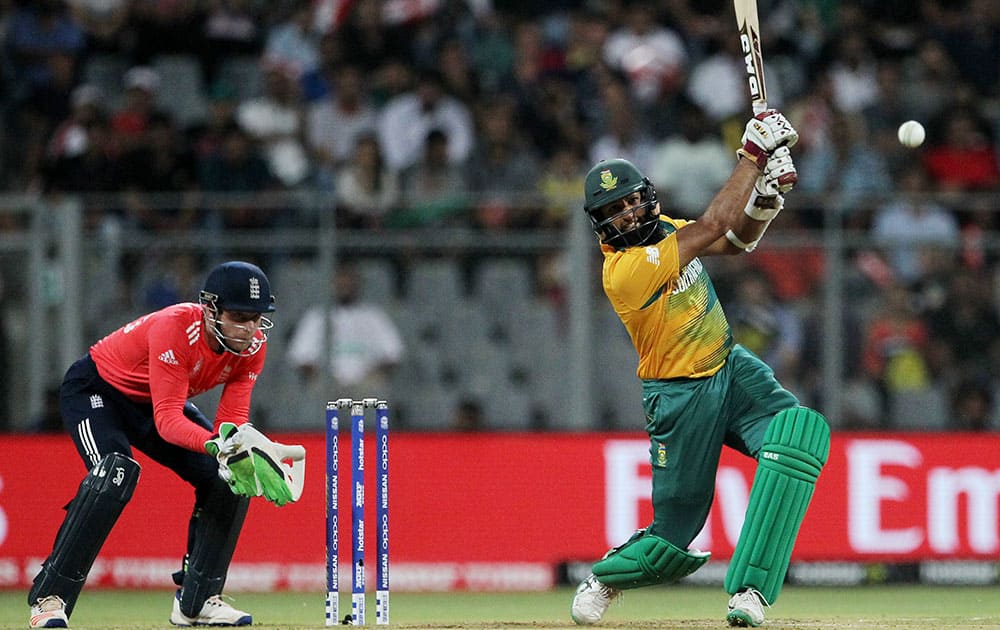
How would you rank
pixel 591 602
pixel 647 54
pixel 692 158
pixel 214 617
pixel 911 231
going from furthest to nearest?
pixel 647 54, pixel 692 158, pixel 911 231, pixel 214 617, pixel 591 602

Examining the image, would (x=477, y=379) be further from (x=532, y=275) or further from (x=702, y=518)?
(x=702, y=518)

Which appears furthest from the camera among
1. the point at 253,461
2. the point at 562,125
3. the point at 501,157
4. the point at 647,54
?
the point at 647,54

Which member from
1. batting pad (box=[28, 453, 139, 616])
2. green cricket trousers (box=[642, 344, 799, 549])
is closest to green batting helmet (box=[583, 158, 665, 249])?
green cricket trousers (box=[642, 344, 799, 549])

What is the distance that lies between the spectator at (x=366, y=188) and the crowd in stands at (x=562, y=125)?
0.08 ft

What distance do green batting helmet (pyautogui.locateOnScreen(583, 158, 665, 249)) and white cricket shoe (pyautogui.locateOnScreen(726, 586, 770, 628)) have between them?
5.63ft

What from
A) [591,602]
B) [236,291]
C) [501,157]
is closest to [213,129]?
[501,157]

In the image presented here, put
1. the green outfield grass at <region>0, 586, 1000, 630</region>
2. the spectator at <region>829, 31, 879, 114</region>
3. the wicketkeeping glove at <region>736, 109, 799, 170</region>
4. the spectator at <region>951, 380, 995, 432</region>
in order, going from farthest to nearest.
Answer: the spectator at <region>829, 31, 879, 114</region> → the spectator at <region>951, 380, 995, 432</region> → the green outfield grass at <region>0, 586, 1000, 630</region> → the wicketkeeping glove at <region>736, 109, 799, 170</region>

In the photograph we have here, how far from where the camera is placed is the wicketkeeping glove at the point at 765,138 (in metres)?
7.57

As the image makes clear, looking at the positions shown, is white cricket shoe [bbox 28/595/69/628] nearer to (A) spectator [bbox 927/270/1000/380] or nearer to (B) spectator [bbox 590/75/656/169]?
(A) spectator [bbox 927/270/1000/380]

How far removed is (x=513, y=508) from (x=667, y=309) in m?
4.56

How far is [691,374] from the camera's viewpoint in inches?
304

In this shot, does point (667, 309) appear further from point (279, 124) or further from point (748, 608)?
point (279, 124)

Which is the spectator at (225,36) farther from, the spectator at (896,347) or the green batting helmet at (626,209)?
the green batting helmet at (626,209)

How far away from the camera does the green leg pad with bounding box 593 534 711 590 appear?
7.68 metres
